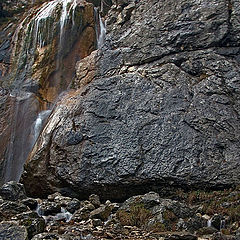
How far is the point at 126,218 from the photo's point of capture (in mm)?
10844

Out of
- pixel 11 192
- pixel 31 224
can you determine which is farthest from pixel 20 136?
pixel 31 224

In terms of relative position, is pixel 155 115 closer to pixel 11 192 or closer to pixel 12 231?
pixel 11 192

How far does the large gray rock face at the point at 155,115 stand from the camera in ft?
47.0

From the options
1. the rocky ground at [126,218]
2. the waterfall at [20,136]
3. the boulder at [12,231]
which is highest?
the waterfall at [20,136]

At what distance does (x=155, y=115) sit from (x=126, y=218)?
19.6 feet

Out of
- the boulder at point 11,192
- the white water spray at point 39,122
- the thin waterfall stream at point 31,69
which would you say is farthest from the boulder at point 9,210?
the white water spray at point 39,122

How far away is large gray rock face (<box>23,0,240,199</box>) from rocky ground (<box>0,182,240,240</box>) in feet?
4.45

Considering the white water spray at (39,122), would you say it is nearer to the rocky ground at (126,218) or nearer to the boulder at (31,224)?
the rocky ground at (126,218)

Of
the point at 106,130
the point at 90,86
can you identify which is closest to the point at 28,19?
the point at 90,86

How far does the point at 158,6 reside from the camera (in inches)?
786

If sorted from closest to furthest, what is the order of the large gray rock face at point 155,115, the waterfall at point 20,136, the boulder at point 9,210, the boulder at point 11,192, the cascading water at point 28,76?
the boulder at point 9,210
the boulder at point 11,192
the large gray rock face at point 155,115
the waterfall at point 20,136
the cascading water at point 28,76

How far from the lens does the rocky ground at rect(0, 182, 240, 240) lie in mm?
8945

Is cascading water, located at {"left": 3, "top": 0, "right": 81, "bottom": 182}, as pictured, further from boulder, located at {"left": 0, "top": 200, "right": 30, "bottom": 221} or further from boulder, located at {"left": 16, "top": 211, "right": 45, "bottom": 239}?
boulder, located at {"left": 16, "top": 211, "right": 45, "bottom": 239}

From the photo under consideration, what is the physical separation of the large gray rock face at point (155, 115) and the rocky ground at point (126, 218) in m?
1.36
